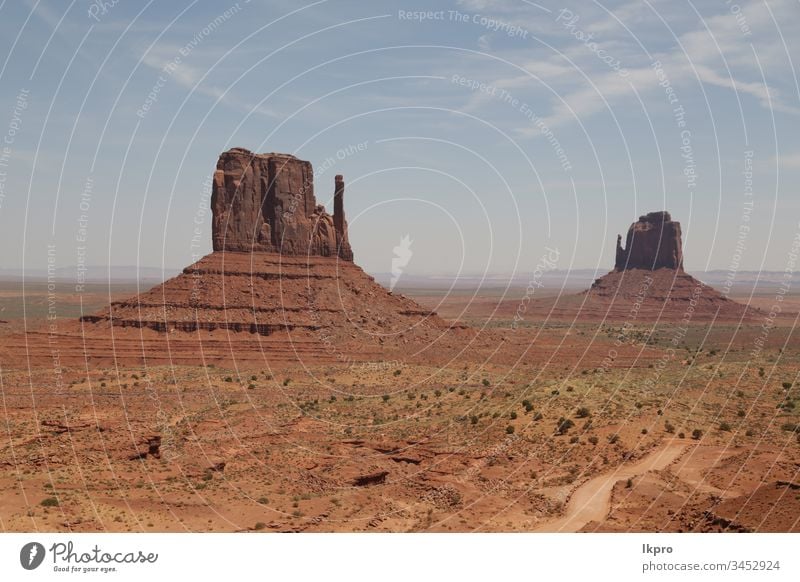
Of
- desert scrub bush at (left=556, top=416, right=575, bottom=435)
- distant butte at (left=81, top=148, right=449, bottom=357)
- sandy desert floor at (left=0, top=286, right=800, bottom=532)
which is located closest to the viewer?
sandy desert floor at (left=0, top=286, right=800, bottom=532)

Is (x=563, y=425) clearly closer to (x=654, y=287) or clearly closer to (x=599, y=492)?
(x=599, y=492)

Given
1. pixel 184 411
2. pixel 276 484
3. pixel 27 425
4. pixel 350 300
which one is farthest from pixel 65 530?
pixel 350 300

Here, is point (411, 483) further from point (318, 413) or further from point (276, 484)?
point (318, 413)
